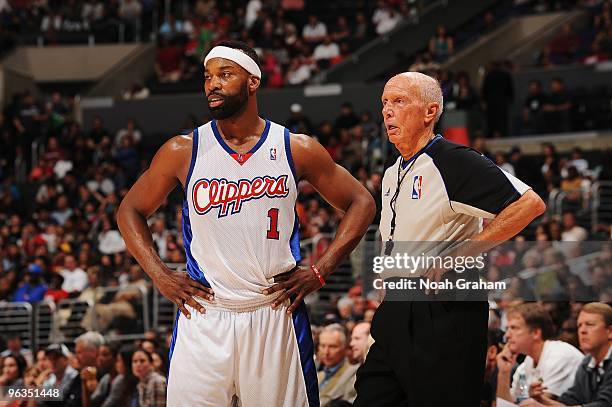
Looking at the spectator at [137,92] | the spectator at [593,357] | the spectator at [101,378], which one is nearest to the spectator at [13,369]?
the spectator at [101,378]

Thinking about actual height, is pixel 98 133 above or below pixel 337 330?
→ above

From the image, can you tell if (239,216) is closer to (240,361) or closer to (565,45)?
(240,361)

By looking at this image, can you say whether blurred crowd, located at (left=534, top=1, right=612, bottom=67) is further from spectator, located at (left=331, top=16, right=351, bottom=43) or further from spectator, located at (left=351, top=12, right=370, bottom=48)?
spectator, located at (left=331, top=16, right=351, bottom=43)

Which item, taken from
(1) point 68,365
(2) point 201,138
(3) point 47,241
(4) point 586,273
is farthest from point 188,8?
(2) point 201,138

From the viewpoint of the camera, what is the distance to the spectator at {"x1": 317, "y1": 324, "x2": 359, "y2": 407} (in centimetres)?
914

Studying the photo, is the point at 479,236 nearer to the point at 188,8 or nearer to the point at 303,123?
the point at 303,123

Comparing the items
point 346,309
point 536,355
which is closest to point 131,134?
point 346,309

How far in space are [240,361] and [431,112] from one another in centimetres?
161

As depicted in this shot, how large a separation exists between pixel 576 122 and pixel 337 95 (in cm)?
498

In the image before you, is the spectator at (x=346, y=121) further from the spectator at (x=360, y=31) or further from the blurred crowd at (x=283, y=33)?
the spectator at (x=360, y=31)

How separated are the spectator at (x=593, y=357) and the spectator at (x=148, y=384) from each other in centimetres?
364

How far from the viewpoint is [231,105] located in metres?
6.10

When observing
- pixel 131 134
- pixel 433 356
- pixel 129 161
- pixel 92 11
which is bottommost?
pixel 433 356

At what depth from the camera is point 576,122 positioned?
64.7ft
